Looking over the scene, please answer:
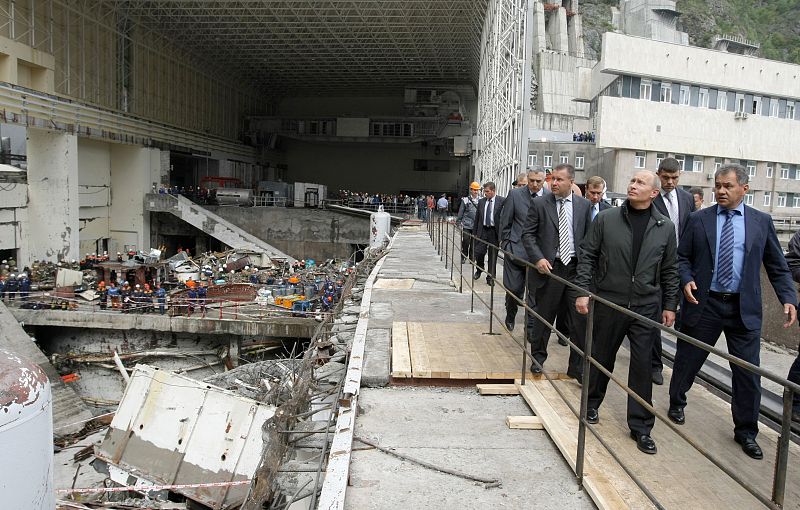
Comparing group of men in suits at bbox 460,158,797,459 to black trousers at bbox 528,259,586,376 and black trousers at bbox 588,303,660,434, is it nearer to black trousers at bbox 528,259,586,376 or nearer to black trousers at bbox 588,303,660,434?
black trousers at bbox 588,303,660,434

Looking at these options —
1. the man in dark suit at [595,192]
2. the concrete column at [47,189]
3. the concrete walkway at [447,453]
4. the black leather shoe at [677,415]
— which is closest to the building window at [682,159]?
the man in dark suit at [595,192]

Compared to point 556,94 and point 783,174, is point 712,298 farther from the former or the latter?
point 556,94

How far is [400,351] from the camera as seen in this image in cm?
570

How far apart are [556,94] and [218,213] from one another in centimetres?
2077

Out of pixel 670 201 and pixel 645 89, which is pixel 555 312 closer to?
pixel 670 201

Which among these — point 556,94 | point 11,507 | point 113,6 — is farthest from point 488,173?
point 11,507

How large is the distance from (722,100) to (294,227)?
22.7 m

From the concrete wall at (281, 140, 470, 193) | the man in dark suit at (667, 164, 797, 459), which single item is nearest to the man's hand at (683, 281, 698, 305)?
the man in dark suit at (667, 164, 797, 459)

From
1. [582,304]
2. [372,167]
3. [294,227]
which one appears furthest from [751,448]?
[372,167]

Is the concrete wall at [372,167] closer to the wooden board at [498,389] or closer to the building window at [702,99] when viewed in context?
the building window at [702,99]

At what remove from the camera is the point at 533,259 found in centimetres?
552

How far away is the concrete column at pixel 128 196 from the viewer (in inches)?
1223

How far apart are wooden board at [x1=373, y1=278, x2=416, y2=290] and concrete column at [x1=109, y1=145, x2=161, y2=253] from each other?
24881 mm

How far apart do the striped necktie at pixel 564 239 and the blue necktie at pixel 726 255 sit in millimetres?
1548
